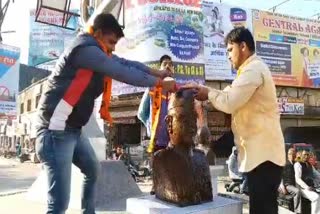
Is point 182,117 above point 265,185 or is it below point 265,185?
above

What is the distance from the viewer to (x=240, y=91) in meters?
2.64

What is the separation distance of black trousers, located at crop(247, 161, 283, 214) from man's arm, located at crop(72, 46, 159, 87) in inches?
36.1

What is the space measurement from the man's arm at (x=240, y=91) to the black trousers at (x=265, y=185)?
399 mm

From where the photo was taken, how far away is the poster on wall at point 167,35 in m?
14.2

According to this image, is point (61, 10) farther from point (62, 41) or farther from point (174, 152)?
point (62, 41)

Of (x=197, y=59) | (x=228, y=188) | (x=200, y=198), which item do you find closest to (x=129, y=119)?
(x=197, y=59)

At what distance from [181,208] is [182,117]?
23.2 inches

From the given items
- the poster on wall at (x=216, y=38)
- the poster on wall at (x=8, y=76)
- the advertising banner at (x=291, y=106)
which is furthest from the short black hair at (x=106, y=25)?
the advertising banner at (x=291, y=106)

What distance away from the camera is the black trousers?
2.66 meters

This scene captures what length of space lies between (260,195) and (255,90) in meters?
0.64

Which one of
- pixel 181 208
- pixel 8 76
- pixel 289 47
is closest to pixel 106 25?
pixel 181 208

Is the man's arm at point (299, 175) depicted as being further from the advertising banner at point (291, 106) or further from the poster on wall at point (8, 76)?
the advertising banner at point (291, 106)

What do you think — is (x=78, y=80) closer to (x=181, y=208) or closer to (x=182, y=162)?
(x=182, y=162)

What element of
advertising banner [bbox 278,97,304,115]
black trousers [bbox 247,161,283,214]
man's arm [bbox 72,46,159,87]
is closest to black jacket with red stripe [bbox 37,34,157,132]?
man's arm [bbox 72,46,159,87]
